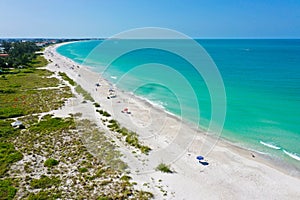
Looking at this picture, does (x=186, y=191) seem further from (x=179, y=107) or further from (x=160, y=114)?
(x=179, y=107)

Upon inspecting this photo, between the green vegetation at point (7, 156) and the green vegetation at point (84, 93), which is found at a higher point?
the green vegetation at point (84, 93)

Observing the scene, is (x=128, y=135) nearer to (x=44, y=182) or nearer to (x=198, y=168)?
(x=198, y=168)

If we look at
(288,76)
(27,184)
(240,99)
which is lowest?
(27,184)

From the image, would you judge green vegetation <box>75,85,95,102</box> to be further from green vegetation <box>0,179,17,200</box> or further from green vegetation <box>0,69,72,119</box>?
green vegetation <box>0,179,17,200</box>

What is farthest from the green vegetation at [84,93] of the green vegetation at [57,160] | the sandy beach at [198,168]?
the sandy beach at [198,168]

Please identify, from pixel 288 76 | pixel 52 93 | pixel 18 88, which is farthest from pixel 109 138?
pixel 288 76

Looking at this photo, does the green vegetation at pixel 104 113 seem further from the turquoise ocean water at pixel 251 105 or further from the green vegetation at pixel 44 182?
the green vegetation at pixel 44 182

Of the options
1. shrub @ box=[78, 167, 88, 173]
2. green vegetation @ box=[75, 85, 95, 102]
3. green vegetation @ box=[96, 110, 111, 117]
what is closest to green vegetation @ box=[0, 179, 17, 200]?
shrub @ box=[78, 167, 88, 173]
